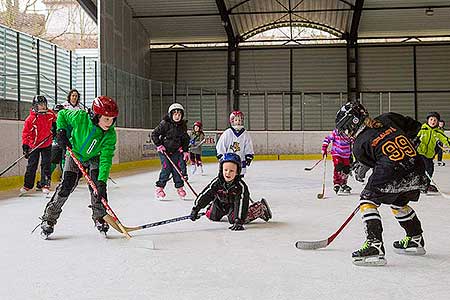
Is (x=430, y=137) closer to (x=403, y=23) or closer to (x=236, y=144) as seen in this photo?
(x=236, y=144)

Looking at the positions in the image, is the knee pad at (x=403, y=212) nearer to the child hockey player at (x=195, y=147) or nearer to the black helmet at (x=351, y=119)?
the black helmet at (x=351, y=119)

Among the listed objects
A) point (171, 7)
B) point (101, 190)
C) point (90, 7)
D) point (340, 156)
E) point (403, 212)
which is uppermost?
point (171, 7)

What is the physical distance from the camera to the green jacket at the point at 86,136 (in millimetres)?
3820

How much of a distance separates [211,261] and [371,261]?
2.93ft

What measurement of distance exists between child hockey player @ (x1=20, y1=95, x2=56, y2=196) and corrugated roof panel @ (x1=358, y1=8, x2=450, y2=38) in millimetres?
14171

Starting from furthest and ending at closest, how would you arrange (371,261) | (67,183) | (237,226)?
(237,226) → (67,183) → (371,261)

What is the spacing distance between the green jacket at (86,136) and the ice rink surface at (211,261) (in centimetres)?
60

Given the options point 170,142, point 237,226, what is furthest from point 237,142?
point 237,226

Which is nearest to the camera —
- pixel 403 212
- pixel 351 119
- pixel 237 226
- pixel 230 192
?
pixel 351 119

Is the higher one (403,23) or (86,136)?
(403,23)

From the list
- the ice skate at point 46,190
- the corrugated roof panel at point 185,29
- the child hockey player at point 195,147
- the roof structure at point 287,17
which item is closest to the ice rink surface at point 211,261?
the ice skate at point 46,190

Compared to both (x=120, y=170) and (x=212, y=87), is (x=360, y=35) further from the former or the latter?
(x=120, y=170)

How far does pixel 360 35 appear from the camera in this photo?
2028 centimetres

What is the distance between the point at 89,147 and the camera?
3.86 m
